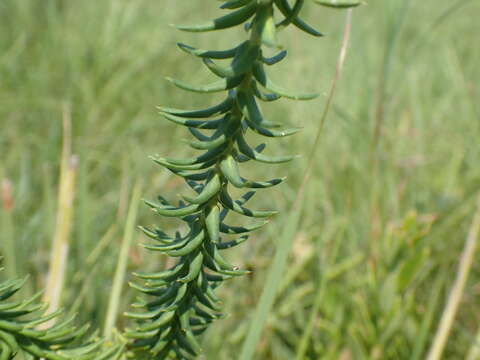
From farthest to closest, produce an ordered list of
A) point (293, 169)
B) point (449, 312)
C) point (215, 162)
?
point (293, 169), point (449, 312), point (215, 162)

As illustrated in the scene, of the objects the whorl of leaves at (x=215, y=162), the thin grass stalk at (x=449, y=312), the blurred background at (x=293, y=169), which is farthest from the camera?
the blurred background at (x=293, y=169)

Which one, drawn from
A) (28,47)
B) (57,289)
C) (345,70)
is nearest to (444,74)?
(345,70)

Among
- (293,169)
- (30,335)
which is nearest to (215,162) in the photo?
(30,335)

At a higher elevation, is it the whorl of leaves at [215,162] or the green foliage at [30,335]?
the whorl of leaves at [215,162]

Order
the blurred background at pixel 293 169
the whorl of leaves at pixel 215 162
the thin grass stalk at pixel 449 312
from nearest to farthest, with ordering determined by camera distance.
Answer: the whorl of leaves at pixel 215 162
the thin grass stalk at pixel 449 312
the blurred background at pixel 293 169

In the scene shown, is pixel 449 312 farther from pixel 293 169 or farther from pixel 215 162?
pixel 293 169

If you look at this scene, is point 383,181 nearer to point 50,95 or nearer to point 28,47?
point 50,95

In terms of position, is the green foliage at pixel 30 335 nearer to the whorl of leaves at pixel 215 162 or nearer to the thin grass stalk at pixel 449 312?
the whorl of leaves at pixel 215 162

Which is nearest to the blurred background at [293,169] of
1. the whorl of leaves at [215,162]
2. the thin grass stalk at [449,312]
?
the thin grass stalk at [449,312]
